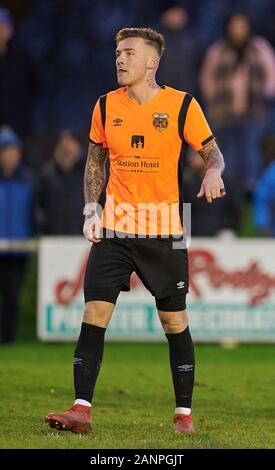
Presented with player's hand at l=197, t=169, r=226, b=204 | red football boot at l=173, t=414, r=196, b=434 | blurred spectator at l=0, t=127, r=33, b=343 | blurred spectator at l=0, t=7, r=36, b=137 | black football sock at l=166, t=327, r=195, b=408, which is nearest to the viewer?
player's hand at l=197, t=169, r=226, b=204

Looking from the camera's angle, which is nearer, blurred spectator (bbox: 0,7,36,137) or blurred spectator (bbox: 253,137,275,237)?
blurred spectator (bbox: 253,137,275,237)

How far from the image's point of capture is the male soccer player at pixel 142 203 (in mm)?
8367

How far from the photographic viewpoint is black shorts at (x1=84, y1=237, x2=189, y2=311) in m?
8.41

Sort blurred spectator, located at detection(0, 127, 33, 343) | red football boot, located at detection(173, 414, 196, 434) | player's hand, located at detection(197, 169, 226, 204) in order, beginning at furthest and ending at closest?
blurred spectator, located at detection(0, 127, 33, 343)
red football boot, located at detection(173, 414, 196, 434)
player's hand, located at detection(197, 169, 226, 204)

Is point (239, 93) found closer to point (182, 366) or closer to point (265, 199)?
point (265, 199)

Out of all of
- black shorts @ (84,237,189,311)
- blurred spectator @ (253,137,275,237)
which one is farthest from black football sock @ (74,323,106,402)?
blurred spectator @ (253,137,275,237)

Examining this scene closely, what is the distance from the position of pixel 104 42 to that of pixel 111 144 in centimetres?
1073

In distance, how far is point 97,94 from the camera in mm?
18547

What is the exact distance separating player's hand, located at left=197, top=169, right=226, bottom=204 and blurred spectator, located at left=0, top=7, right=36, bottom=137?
946 cm

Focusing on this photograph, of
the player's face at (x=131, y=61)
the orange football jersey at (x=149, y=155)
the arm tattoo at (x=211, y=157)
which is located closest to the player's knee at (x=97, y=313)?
the orange football jersey at (x=149, y=155)

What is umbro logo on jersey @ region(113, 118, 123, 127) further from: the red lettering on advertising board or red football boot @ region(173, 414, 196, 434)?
the red lettering on advertising board

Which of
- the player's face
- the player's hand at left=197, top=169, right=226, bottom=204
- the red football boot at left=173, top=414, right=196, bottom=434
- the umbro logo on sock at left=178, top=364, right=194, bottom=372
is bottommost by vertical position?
the red football boot at left=173, top=414, right=196, bottom=434

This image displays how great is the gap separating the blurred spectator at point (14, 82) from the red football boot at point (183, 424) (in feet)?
31.6
